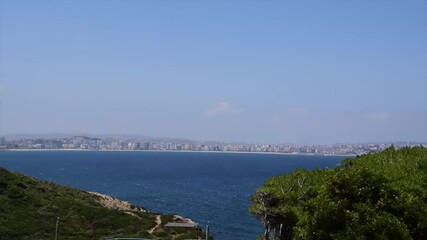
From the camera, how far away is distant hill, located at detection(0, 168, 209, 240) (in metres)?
36.9

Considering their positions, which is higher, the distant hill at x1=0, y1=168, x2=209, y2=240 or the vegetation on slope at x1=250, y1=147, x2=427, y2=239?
the vegetation on slope at x1=250, y1=147, x2=427, y2=239

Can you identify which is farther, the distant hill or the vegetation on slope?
the distant hill

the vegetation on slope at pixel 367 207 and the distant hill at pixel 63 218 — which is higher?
the vegetation on slope at pixel 367 207

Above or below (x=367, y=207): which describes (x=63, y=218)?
below

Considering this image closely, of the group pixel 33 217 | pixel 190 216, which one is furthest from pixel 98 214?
pixel 190 216

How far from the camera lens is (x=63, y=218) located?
41844mm

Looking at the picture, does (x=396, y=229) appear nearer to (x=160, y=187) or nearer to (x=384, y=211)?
(x=384, y=211)

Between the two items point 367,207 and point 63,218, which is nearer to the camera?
point 367,207

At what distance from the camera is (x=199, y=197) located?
85.6m

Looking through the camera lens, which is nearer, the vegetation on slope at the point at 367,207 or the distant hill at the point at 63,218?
the vegetation on slope at the point at 367,207

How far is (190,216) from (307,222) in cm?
4841

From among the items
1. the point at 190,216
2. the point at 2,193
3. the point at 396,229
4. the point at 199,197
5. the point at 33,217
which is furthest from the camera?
the point at 199,197

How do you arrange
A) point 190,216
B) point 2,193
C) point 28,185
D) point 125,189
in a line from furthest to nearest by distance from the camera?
point 125,189, point 190,216, point 28,185, point 2,193

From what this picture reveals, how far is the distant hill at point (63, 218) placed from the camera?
36.9 meters
